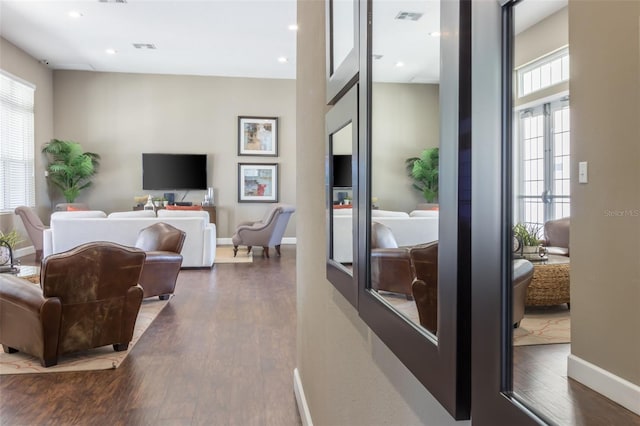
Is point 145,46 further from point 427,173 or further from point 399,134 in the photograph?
point 427,173

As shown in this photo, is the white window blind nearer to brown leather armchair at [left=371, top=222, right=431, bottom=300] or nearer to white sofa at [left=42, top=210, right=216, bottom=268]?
white sofa at [left=42, top=210, right=216, bottom=268]

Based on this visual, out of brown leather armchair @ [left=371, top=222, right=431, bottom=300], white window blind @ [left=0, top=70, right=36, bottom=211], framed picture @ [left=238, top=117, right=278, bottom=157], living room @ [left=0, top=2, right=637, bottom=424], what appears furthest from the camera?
framed picture @ [left=238, top=117, right=278, bottom=157]

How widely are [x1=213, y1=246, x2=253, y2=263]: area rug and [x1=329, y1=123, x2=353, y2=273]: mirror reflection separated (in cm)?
644

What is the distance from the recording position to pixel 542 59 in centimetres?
36

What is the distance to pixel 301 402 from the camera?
7.52ft

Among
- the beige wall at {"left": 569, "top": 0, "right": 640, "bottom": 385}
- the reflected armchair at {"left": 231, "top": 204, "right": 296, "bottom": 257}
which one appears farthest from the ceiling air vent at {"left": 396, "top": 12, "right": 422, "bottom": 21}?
the reflected armchair at {"left": 231, "top": 204, "right": 296, "bottom": 257}

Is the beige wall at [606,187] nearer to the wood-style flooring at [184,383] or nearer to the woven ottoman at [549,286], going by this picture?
the woven ottoman at [549,286]

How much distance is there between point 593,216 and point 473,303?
187mm

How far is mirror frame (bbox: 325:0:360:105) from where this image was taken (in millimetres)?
961

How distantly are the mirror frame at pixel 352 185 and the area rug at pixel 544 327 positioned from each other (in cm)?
59

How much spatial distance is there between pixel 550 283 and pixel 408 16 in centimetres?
48

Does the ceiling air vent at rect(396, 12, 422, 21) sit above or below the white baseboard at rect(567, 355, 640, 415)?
above

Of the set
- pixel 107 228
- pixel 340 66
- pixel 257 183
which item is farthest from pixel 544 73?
pixel 257 183

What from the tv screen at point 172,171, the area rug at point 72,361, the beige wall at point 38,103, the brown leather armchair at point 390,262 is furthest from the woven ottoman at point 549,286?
the tv screen at point 172,171
